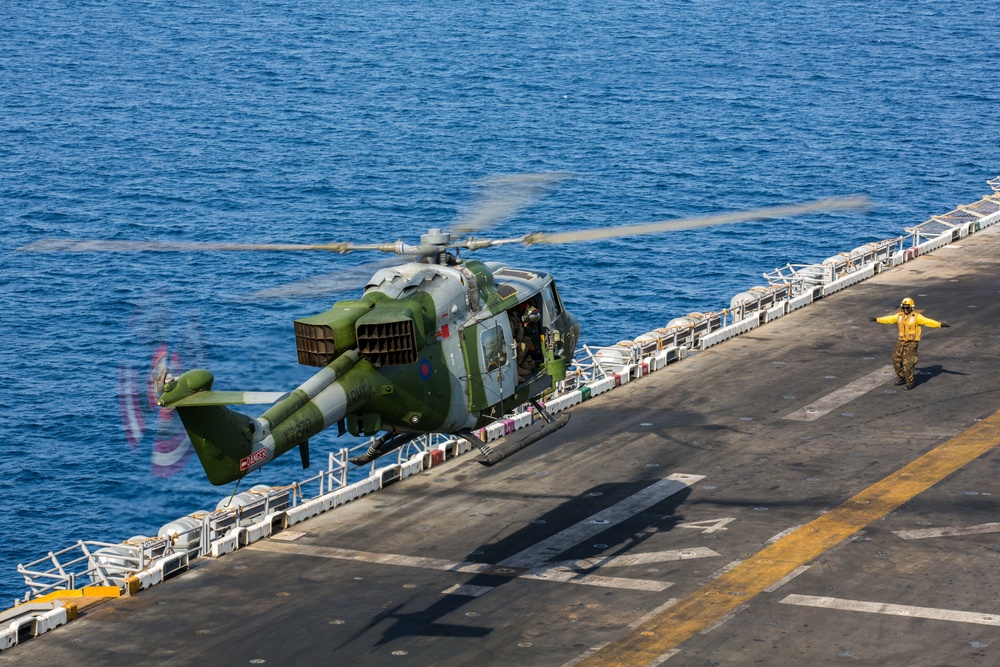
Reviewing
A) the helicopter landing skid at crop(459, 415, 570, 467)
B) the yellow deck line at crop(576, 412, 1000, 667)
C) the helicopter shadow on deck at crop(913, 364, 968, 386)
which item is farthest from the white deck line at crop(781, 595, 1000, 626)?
the helicopter shadow on deck at crop(913, 364, 968, 386)

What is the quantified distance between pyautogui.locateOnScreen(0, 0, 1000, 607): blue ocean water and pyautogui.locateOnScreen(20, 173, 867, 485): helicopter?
0.86 m

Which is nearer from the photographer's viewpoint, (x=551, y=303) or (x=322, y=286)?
(x=322, y=286)

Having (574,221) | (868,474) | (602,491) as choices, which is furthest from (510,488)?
(574,221)

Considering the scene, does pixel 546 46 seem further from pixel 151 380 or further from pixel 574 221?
pixel 151 380

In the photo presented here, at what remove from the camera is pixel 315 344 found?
24125mm

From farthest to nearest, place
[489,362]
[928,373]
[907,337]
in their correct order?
[928,373] → [907,337] → [489,362]

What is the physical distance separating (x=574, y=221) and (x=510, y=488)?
54215 millimetres

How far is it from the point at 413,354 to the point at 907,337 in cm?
1880

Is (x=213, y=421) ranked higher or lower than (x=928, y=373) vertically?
higher

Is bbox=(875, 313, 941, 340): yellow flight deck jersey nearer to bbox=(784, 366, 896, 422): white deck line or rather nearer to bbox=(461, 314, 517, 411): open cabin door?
bbox=(784, 366, 896, 422): white deck line

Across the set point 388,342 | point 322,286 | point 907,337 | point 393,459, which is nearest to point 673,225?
point 388,342

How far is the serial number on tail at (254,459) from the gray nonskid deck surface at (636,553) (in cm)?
444

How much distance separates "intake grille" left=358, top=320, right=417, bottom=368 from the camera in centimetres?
2416

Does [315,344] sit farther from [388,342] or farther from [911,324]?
[911,324]
